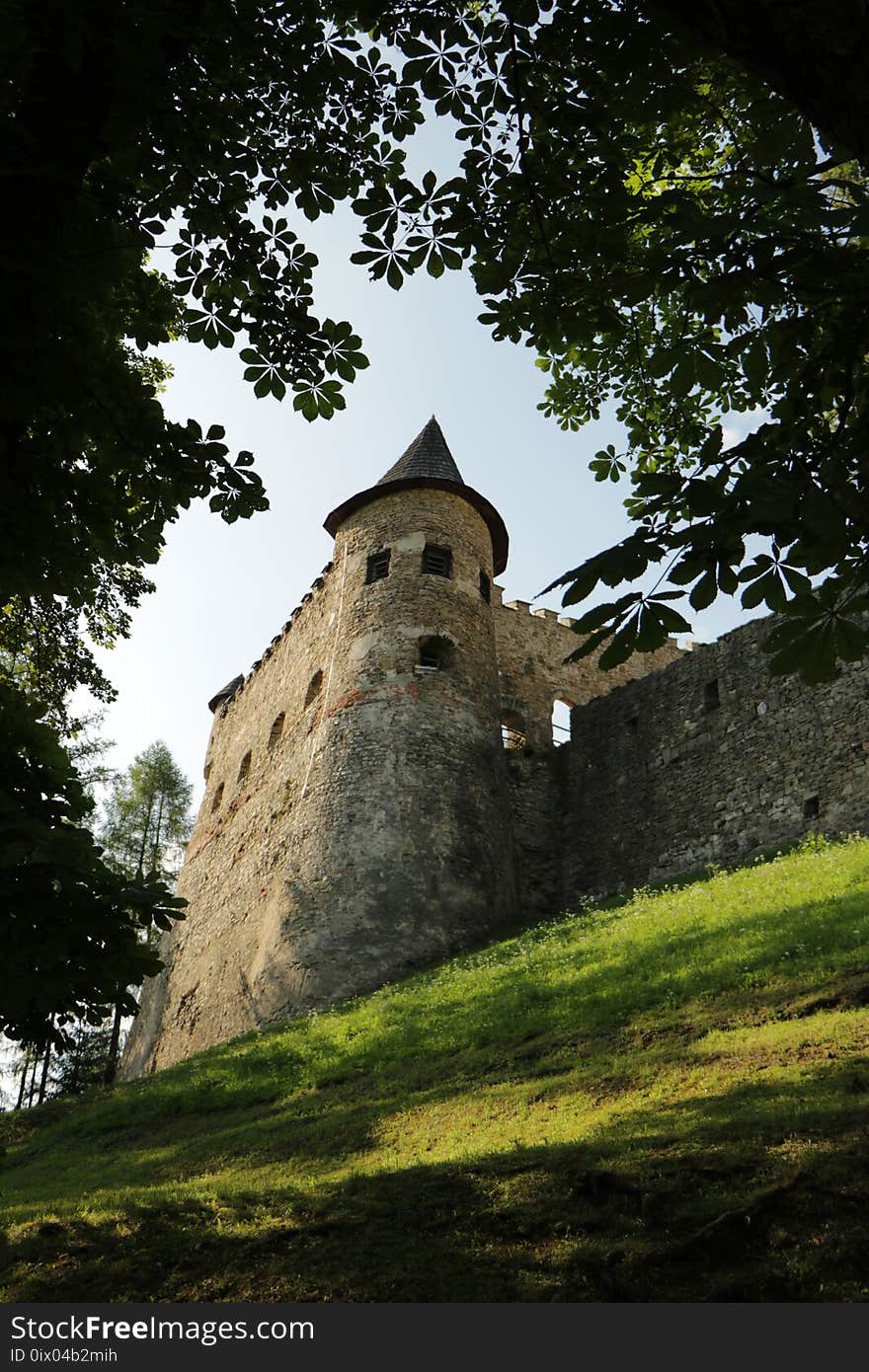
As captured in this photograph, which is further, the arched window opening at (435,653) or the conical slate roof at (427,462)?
the conical slate roof at (427,462)

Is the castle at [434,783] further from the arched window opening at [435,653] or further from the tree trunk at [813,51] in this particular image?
the tree trunk at [813,51]

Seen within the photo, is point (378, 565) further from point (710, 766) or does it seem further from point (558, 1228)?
point (558, 1228)

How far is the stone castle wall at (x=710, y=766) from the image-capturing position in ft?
48.6

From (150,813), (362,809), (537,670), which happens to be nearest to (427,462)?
(537,670)

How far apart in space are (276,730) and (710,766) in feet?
36.6

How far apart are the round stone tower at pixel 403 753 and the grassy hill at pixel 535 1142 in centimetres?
317

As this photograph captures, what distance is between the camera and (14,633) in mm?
10141

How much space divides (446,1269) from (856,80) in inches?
175

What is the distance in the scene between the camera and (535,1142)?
5531 millimetres

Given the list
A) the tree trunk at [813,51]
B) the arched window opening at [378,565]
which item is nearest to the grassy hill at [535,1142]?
the tree trunk at [813,51]

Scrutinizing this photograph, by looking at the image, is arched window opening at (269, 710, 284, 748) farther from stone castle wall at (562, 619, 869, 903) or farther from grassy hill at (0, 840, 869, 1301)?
grassy hill at (0, 840, 869, 1301)

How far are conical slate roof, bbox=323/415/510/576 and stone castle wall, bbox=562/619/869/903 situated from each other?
185 inches

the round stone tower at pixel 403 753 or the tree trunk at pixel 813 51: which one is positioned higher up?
the round stone tower at pixel 403 753

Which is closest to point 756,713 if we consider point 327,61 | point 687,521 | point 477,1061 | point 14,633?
point 477,1061
